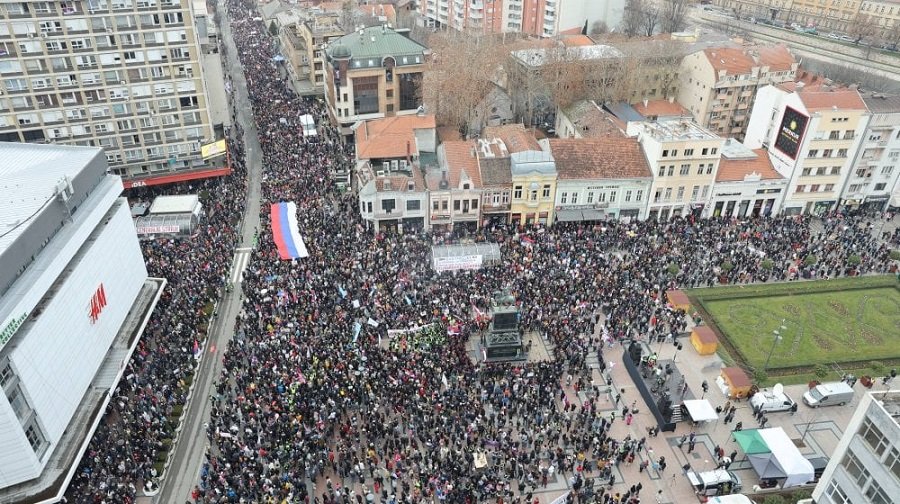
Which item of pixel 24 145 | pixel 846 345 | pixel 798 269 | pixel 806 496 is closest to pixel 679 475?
pixel 806 496

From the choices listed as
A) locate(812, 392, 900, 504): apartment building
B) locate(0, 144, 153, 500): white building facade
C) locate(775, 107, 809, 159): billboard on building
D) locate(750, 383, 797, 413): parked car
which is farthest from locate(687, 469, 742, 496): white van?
locate(775, 107, 809, 159): billboard on building

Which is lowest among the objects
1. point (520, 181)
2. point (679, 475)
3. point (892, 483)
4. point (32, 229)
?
point (679, 475)

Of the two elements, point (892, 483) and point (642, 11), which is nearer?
point (892, 483)

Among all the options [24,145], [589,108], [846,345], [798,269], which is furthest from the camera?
[589,108]

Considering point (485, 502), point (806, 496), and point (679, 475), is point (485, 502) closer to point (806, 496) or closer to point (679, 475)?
point (679, 475)

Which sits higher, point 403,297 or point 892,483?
point 892,483

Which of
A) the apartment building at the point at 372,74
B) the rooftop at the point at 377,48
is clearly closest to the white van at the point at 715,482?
the apartment building at the point at 372,74

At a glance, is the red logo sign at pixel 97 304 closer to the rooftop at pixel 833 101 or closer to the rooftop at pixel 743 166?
the rooftop at pixel 743 166
